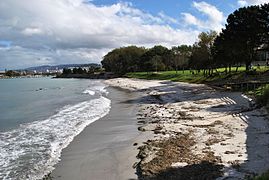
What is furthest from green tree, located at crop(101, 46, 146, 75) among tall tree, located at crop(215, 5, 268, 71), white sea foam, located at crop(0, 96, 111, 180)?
white sea foam, located at crop(0, 96, 111, 180)

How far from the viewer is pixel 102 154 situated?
18656 millimetres

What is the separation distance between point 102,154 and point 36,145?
186 inches

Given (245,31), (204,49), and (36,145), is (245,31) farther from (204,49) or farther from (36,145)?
(36,145)

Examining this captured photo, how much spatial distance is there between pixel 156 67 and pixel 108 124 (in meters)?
113

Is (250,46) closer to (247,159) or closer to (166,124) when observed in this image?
(166,124)

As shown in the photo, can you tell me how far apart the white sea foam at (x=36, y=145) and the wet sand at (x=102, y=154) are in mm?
640

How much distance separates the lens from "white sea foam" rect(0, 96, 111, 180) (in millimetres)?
16188

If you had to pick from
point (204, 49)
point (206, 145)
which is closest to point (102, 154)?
point (206, 145)

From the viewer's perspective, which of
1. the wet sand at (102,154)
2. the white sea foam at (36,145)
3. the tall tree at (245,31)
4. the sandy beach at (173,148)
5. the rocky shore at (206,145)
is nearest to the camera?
the rocky shore at (206,145)

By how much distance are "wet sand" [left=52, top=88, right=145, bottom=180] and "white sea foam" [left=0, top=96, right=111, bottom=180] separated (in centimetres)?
64

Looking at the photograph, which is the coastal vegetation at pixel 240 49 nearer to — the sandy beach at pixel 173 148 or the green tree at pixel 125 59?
the sandy beach at pixel 173 148

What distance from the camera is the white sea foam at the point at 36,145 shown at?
53.1ft

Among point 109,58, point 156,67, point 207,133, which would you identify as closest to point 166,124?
point 207,133

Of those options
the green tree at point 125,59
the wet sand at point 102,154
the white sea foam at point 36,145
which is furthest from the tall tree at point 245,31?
→ the green tree at point 125,59
